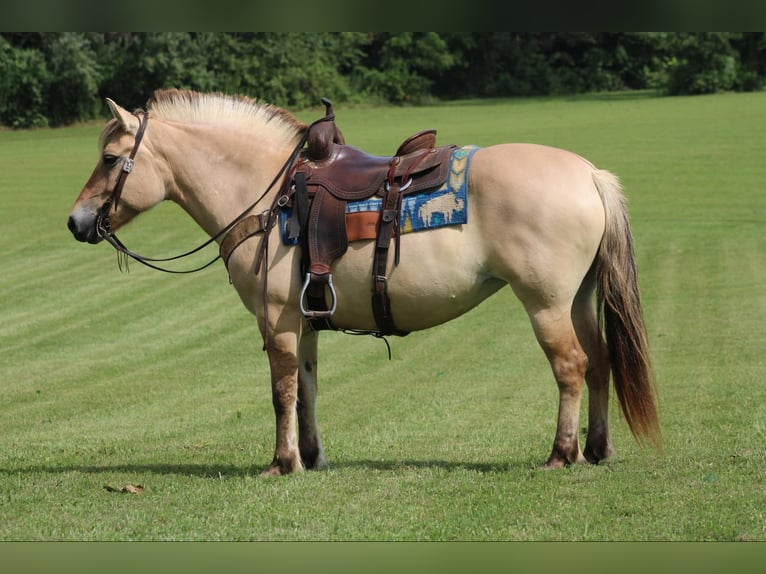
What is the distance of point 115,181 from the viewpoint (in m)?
7.20

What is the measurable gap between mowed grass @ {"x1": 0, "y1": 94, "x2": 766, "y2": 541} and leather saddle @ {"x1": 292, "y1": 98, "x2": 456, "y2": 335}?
1.19m

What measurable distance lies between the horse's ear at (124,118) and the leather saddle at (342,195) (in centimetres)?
117

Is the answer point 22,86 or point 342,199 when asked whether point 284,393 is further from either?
point 22,86

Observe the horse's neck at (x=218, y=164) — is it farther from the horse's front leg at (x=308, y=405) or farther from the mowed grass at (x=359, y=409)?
the mowed grass at (x=359, y=409)

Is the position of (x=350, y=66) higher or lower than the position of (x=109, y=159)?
lower

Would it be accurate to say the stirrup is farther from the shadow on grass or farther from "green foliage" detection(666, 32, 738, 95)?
"green foliage" detection(666, 32, 738, 95)

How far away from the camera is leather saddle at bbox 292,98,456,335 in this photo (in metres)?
6.75

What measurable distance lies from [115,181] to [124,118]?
444mm

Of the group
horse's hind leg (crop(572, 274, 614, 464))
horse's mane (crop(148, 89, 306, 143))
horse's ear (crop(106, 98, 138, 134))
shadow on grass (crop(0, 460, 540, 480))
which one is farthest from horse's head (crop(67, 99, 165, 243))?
horse's hind leg (crop(572, 274, 614, 464))

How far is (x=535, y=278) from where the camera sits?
21.6 feet

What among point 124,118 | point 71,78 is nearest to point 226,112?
point 124,118

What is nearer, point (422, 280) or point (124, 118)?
point (422, 280)
